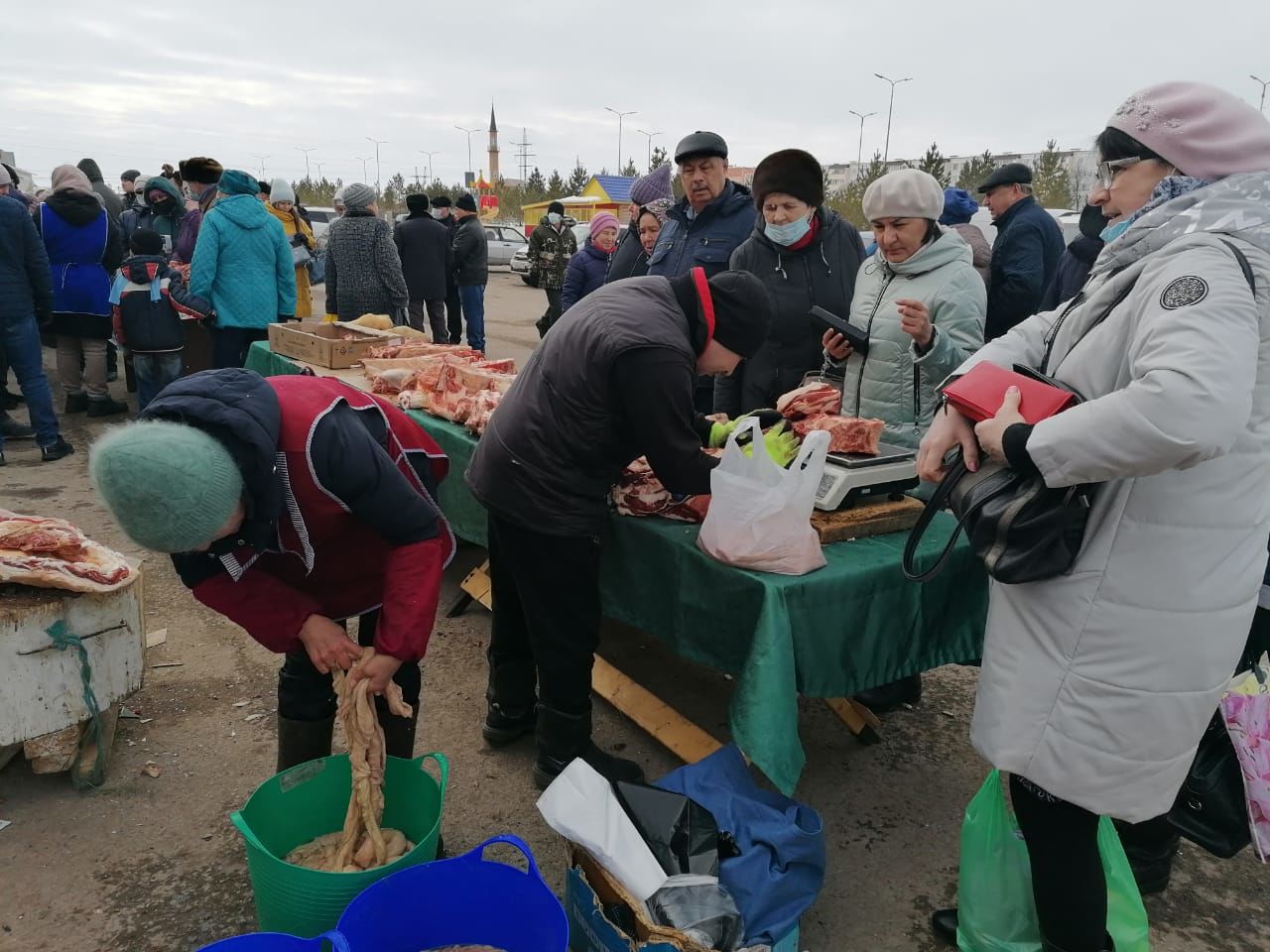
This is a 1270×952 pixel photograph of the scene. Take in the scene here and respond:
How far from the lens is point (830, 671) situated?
2359mm

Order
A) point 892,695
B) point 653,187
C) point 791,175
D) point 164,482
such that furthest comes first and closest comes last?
point 653,187, point 791,175, point 892,695, point 164,482

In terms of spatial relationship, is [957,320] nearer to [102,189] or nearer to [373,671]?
[373,671]

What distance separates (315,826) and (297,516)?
0.86 metres

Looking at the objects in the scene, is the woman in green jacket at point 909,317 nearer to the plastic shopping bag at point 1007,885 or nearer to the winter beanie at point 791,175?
the winter beanie at point 791,175

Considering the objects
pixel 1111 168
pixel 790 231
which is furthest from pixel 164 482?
pixel 790 231

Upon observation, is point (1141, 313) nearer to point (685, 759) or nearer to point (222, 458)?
point (222, 458)

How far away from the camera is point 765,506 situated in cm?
222

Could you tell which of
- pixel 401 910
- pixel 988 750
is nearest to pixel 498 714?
pixel 401 910

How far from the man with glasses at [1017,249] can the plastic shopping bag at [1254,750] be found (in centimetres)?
359

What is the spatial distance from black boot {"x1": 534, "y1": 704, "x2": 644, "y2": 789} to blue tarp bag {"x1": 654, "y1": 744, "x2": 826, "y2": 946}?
491mm

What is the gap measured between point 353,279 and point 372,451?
6088mm

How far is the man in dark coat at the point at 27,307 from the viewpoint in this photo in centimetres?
592

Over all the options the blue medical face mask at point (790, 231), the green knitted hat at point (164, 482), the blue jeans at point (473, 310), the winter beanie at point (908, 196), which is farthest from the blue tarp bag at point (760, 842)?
the blue jeans at point (473, 310)

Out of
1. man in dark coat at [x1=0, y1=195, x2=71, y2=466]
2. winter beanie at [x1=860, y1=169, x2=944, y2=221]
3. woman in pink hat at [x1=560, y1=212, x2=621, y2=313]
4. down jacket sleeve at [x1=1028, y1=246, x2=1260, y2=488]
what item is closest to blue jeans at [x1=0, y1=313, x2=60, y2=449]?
man in dark coat at [x1=0, y1=195, x2=71, y2=466]
